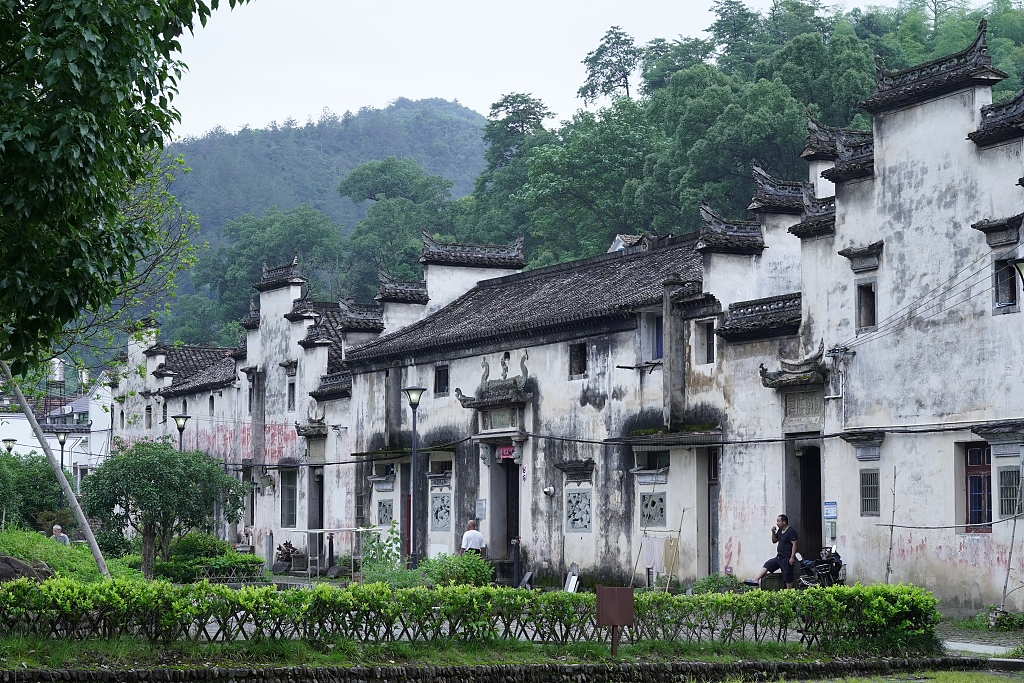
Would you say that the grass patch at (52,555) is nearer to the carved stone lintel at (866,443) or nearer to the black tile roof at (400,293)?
the carved stone lintel at (866,443)

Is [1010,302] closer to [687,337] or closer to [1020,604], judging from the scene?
[1020,604]

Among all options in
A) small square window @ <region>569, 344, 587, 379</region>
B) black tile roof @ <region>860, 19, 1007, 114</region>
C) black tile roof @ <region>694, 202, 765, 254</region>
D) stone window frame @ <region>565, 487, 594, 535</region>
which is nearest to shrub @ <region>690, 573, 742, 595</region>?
stone window frame @ <region>565, 487, 594, 535</region>

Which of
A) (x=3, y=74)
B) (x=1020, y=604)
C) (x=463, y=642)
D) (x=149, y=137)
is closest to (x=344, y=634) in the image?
(x=463, y=642)

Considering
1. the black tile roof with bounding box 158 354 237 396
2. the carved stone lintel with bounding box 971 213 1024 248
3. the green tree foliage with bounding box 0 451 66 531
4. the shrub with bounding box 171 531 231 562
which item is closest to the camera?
the carved stone lintel with bounding box 971 213 1024 248

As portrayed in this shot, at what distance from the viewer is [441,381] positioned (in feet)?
125

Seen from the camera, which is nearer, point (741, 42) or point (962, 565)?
point (962, 565)

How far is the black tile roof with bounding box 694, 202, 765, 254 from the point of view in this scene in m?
29.3

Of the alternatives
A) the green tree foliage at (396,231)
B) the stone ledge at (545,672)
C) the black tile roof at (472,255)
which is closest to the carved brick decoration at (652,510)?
the stone ledge at (545,672)

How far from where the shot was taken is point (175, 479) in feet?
113

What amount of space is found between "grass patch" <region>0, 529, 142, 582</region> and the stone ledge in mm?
7199

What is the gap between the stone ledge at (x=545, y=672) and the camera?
1457cm

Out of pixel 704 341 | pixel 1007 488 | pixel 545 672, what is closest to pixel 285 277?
pixel 704 341

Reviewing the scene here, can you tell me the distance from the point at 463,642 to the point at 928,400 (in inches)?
434

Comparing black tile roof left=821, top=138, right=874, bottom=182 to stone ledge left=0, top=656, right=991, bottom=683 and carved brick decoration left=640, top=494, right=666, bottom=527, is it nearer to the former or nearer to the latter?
carved brick decoration left=640, top=494, right=666, bottom=527
